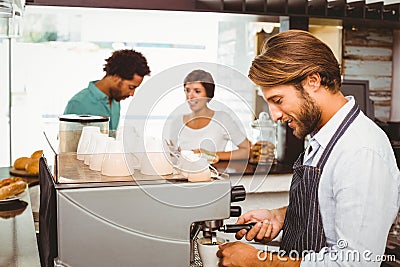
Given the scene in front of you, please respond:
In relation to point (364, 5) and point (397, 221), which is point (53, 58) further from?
point (397, 221)

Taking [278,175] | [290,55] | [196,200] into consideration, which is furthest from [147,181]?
[278,175]

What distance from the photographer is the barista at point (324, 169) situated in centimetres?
136

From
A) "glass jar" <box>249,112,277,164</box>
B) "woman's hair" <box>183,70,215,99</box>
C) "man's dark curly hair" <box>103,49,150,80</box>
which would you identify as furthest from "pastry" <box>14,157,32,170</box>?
"glass jar" <box>249,112,277,164</box>

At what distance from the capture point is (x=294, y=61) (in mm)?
1468

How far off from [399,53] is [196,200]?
11.6ft

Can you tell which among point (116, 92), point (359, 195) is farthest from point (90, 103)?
point (359, 195)

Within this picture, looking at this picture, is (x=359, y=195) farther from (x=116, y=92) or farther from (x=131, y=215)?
(x=116, y=92)

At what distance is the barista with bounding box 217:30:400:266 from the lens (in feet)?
4.45

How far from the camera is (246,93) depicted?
14.1 feet

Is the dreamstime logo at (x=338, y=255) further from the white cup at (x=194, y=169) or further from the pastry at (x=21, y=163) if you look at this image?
the pastry at (x=21, y=163)

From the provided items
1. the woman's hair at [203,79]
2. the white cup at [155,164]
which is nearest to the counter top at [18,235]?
the white cup at [155,164]

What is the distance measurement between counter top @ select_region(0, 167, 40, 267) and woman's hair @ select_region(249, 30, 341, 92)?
81 cm

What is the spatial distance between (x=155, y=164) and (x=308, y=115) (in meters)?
0.50

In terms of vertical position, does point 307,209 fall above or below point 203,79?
below
